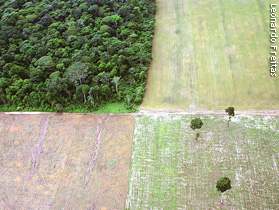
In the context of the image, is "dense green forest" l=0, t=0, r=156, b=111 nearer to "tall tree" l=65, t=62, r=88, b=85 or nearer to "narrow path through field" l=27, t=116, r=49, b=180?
"tall tree" l=65, t=62, r=88, b=85

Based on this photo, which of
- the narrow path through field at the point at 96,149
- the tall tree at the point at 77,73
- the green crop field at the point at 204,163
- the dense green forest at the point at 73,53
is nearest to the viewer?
the green crop field at the point at 204,163

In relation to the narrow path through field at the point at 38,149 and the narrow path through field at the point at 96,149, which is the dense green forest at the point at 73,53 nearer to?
the narrow path through field at the point at 38,149

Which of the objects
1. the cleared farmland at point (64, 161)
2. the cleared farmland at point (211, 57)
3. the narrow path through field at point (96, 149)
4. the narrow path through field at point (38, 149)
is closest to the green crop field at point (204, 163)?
the cleared farmland at point (64, 161)

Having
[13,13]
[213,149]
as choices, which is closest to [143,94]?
[213,149]

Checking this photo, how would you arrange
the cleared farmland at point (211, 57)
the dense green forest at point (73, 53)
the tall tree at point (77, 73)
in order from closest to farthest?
the cleared farmland at point (211, 57)
the dense green forest at point (73, 53)
the tall tree at point (77, 73)

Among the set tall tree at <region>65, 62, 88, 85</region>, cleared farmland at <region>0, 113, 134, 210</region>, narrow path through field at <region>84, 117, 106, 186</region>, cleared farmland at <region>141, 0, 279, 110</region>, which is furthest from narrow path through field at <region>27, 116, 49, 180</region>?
cleared farmland at <region>141, 0, 279, 110</region>

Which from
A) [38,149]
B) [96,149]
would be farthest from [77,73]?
[96,149]
